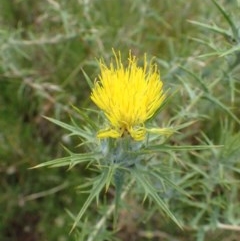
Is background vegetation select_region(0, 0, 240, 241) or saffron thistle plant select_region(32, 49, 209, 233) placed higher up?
saffron thistle plant select_region(32, 49, 209, 233)

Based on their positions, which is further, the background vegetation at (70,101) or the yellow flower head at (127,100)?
the background vegetation at (70,101)

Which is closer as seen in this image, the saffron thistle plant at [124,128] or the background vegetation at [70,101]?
the saffron thistle plant at [124,128]

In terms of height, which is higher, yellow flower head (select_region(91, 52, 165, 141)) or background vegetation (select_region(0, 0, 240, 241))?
yellow flower head (select_region(91, 52, 165, 141))

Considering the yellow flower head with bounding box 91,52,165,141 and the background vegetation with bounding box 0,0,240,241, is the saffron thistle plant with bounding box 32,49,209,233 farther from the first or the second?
the background vegetation with bounding box 0,0,240,241

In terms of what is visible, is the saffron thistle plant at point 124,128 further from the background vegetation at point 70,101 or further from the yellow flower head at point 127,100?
the background vegetation at point 70,101

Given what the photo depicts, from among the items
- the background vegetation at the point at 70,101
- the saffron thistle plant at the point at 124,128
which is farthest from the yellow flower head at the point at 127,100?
the background vegetation at the point at 70,101

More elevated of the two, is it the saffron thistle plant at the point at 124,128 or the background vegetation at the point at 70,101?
the saffron thistle plant at the point at 124,128

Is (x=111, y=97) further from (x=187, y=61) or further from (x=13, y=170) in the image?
(x=13, y=170)

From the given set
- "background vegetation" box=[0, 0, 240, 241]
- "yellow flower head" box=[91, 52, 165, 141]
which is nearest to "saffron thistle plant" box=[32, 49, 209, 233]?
"yellow flower head" box=[91, 52, 165, 141]

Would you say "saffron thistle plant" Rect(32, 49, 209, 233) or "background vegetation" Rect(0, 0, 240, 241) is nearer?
"saffron thistle plant" Rect(32, 49, 209, 233)

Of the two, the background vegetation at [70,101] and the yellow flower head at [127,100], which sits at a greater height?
the yellow flower head at [127,100]
